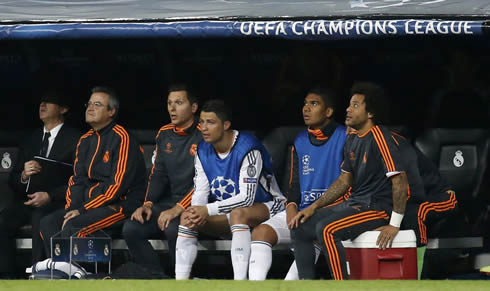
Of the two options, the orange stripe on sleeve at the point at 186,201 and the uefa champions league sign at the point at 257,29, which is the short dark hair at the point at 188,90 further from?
the orange stripe on sleeve at the point at 186,201

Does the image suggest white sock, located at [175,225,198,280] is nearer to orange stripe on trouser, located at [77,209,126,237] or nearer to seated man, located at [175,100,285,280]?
seated man, located at [175,100,285,280]

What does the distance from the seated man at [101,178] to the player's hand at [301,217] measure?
1.48 meters

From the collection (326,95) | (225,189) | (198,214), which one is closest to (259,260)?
(198,214)

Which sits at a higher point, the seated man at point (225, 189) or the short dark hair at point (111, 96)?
the short dark hair at point (111, 96)

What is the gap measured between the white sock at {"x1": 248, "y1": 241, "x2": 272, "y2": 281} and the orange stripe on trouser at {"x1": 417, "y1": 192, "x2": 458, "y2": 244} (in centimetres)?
108

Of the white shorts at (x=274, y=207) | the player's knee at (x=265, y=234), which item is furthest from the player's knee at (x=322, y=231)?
the white shorts at (x=274, y=207)

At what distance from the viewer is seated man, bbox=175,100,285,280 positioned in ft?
29.1

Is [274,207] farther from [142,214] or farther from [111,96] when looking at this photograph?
[111,96]

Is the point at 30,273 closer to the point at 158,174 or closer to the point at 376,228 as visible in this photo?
the point at 158,174

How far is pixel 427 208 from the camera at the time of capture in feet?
28.4

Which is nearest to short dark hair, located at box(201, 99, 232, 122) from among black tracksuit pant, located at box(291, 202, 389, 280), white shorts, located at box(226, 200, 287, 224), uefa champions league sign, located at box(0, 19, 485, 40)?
uefa champions league sign, located at box(0, 19, 485, 40)

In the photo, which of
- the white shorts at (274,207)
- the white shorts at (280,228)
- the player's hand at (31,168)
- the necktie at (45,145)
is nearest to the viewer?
the white shorts at (280,228)

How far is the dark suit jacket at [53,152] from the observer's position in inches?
390

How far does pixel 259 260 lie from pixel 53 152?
2276mm
